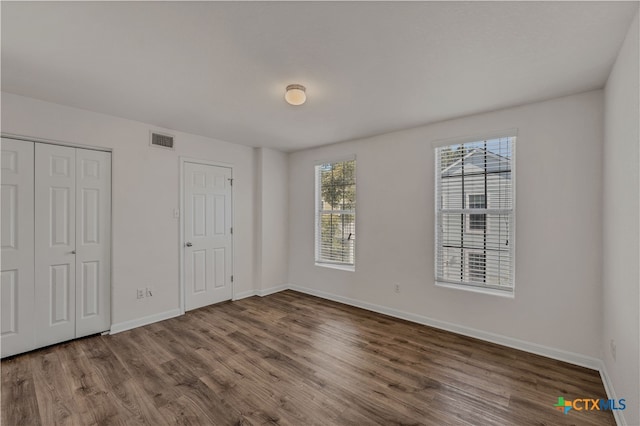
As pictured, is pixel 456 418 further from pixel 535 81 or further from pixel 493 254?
pixel 535 81

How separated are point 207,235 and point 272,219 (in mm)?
1157

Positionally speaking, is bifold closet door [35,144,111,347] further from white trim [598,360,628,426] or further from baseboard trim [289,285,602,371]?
white trim [598,360,628,426]

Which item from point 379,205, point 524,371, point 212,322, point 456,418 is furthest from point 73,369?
point 524,371

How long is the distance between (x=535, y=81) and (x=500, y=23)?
3.38ft

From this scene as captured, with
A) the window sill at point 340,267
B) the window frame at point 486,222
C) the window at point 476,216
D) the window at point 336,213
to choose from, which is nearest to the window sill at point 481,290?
the window frame at point 486,222

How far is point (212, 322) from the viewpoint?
3.62 metres

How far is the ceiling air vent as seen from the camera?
3.64 meters

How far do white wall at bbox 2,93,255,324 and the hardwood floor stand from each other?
0.54 m

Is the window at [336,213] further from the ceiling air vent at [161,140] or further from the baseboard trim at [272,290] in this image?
the ceiling air vent at [161,140]

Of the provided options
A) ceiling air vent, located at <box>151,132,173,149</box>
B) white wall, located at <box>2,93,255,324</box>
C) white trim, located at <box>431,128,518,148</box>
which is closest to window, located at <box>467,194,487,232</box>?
white trim, located at <box>431,128,518,148</box>

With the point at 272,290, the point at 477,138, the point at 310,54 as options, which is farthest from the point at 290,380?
the point at 477,138

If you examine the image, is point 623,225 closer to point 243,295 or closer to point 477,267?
point 477,267

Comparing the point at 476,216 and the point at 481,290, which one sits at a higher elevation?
the point at 476,216

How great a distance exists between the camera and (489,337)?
306cm
